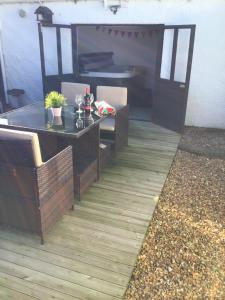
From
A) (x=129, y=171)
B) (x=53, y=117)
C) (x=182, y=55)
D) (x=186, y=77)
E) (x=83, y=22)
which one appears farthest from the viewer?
(x=83, y=22)

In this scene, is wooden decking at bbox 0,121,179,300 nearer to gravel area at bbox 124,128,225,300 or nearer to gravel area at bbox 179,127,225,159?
gravel area at bbox 124,128,225,300

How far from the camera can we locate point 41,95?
6695 mm

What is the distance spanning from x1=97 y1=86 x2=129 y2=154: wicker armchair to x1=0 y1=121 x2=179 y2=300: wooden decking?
26.3 inches

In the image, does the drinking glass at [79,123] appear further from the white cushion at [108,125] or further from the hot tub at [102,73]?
the hot tub at [102,73]

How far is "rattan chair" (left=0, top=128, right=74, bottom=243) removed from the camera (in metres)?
2.12

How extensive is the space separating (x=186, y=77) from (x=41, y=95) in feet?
11.7

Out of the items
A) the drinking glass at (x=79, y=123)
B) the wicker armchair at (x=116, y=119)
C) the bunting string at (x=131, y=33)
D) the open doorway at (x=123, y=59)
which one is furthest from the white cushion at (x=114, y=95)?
the bunting string at (x=131, y=33)

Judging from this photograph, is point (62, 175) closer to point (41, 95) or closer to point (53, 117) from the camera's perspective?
point (53, 117)

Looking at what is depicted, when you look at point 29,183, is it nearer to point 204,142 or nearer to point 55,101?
point 55,101

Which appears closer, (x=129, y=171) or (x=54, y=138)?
(x=54, y=138)

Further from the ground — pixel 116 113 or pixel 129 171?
pixel 116 113

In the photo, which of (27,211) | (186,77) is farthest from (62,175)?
(186,77)

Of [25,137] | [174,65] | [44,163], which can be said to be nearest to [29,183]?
[44,163]

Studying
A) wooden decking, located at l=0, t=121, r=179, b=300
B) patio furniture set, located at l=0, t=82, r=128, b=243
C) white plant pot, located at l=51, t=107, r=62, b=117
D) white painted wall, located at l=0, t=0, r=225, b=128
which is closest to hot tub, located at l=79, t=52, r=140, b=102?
white painted wall, located at l=0, t=0, r=225, b=128
